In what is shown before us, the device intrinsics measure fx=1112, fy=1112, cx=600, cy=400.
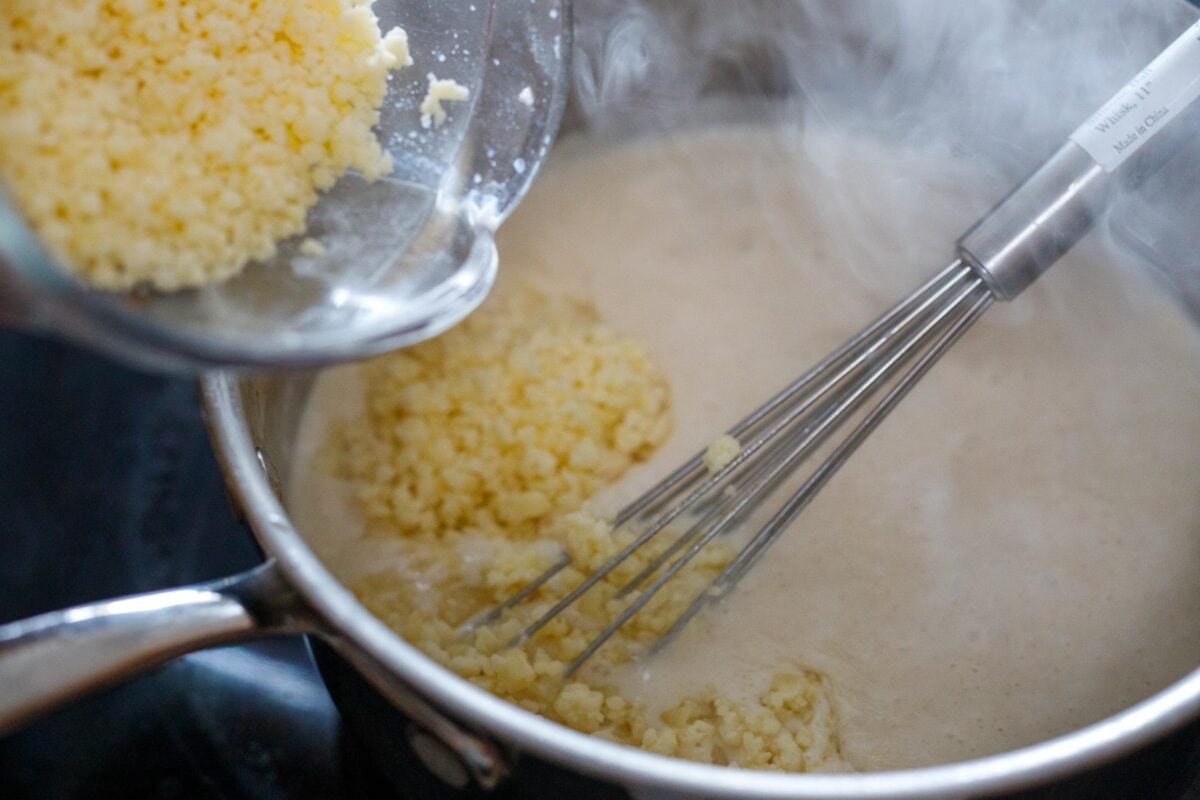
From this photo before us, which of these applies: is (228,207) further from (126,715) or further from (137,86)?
(126,715)

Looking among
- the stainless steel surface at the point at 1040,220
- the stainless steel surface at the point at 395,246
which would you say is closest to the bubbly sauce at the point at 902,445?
the stainless steel surface at the point at 1040,220

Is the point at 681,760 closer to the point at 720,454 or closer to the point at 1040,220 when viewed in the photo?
the point at 720,454

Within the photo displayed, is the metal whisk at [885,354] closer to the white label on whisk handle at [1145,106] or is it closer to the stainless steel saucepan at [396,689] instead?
the white label on whisk handle at [1145,106]

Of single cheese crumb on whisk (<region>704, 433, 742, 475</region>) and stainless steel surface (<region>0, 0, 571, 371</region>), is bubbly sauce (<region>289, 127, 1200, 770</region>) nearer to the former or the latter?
single cheese crumb on whisk (<region>704, 433, 742, 475</region>)

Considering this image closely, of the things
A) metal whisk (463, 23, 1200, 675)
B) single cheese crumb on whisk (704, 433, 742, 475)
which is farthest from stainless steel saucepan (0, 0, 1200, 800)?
single cheese crumb on whisk (704, 433, 742, 475)

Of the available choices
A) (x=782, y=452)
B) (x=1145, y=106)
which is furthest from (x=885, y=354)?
(x=1145, y=106)
